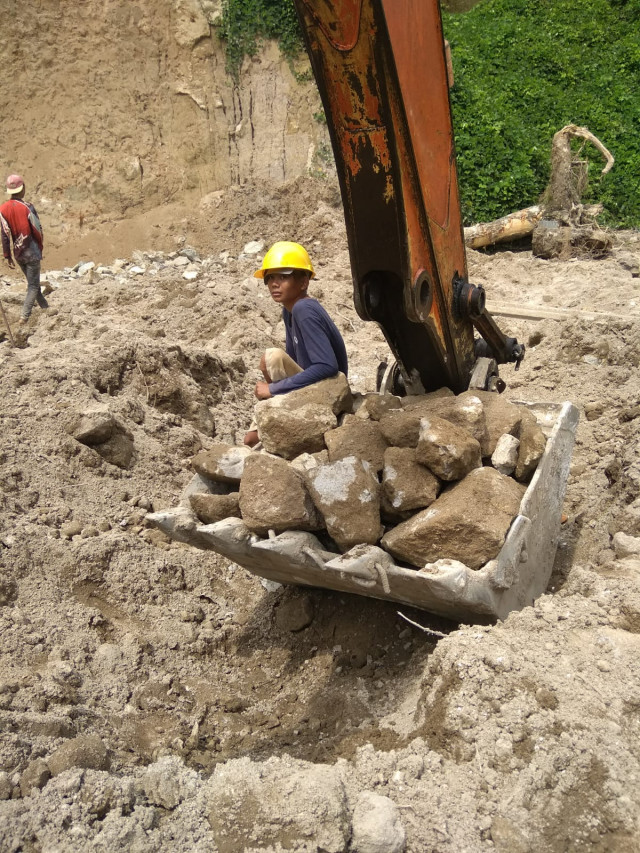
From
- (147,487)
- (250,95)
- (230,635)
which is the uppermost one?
(250,95)

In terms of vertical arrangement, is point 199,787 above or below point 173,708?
above

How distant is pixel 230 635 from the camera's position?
380 cm

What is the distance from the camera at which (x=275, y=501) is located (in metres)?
2.93

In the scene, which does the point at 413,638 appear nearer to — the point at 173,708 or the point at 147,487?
the point at 173,708

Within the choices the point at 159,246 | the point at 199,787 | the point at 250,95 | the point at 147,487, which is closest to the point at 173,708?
the point at 199,787

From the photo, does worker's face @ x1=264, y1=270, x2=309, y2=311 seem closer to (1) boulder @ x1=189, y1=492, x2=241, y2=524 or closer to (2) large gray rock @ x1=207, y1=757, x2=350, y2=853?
(1) boulder @ x1=189, y1=492, x2=241, y2=524

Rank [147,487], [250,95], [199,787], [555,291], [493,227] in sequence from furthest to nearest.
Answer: [250,95], [493,227], [555,291], [147,487], [199,787]

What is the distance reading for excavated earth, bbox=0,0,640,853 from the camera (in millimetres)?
2221

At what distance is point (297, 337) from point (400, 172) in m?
1.27

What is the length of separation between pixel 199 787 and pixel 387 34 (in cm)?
260

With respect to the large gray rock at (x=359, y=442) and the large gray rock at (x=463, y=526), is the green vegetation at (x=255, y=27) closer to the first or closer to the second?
the large gray rock at (x=359, y=442)

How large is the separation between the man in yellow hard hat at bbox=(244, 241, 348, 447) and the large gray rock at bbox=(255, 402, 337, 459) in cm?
30

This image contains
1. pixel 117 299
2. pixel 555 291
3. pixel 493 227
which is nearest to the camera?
pixel 555 291

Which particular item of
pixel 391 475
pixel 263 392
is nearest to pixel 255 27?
pixel 263 392
